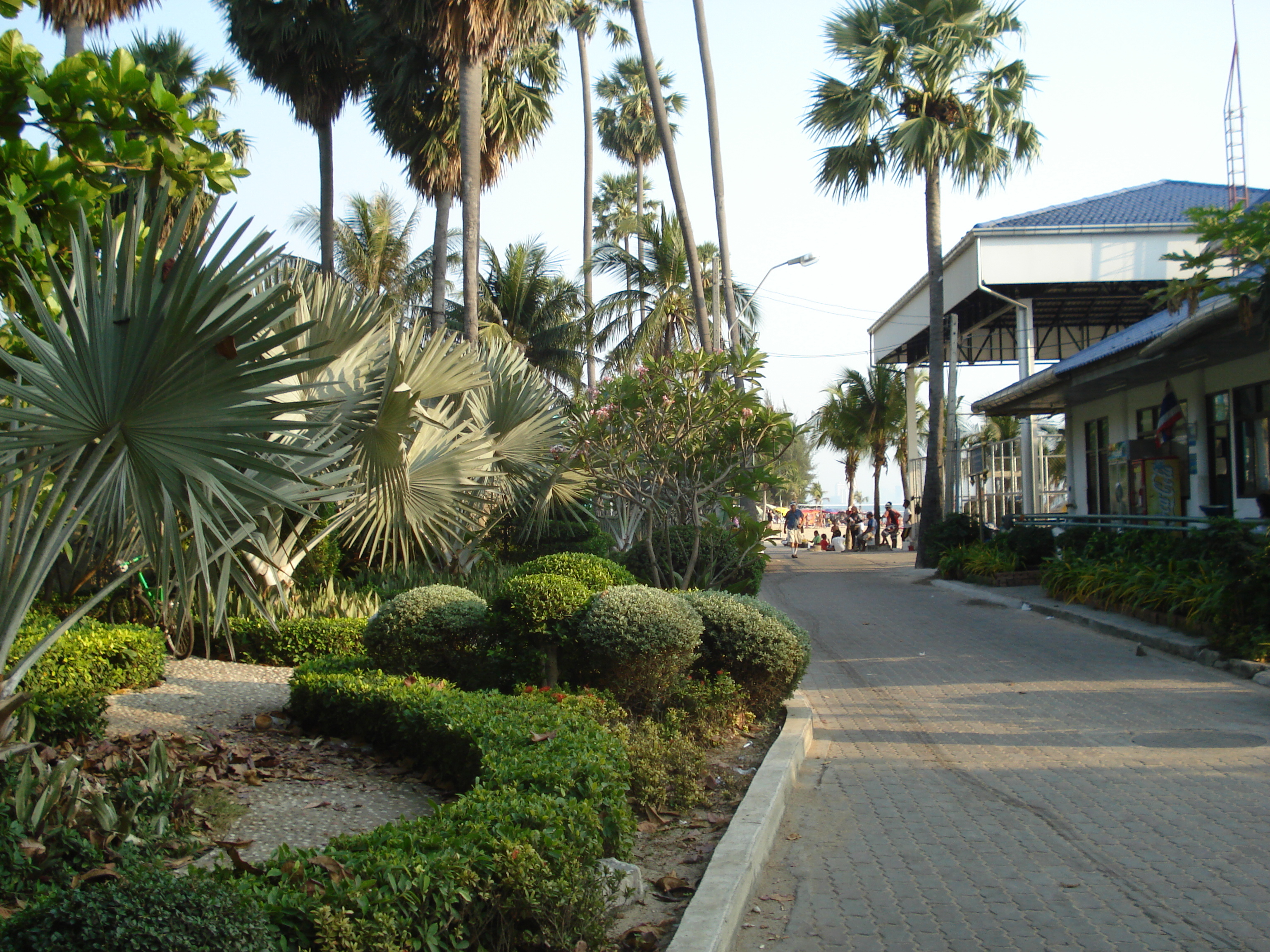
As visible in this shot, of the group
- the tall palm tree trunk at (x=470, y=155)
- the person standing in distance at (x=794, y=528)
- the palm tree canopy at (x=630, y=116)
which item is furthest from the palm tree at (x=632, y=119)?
the tall palm tree trunk at (x=470, y=155)

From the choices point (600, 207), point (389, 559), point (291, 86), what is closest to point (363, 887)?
point (389, 559)

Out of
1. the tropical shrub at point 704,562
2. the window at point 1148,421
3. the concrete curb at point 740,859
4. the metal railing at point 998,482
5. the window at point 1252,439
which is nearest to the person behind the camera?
the concrete curb at point 740,859

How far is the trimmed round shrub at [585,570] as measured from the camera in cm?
927

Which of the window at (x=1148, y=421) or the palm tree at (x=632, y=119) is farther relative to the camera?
the palm tree at (x=632, y=119)

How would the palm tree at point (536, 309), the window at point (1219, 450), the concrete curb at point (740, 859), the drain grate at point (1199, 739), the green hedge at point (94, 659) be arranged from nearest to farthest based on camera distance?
the concrete curb at point (740, 859) → the green hedge at point (94, 659) → the drain grate at point (1199, 739) → the window at point (1219, 450) → the palm tree at point (536, 309)

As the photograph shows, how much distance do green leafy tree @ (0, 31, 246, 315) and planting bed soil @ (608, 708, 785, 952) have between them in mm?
3669

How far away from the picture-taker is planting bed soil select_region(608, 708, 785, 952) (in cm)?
391

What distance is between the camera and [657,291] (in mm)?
30547

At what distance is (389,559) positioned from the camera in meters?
14.4

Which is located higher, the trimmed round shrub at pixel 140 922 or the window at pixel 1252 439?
the window at pixel 1252 439

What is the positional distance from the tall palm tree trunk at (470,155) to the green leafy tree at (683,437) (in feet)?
21.7

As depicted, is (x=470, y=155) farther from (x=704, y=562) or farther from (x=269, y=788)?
(x=269, y=788)

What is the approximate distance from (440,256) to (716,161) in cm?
660

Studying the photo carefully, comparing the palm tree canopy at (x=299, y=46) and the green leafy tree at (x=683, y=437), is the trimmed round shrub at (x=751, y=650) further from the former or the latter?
the palm tree canopy at (x=299, y=46)
